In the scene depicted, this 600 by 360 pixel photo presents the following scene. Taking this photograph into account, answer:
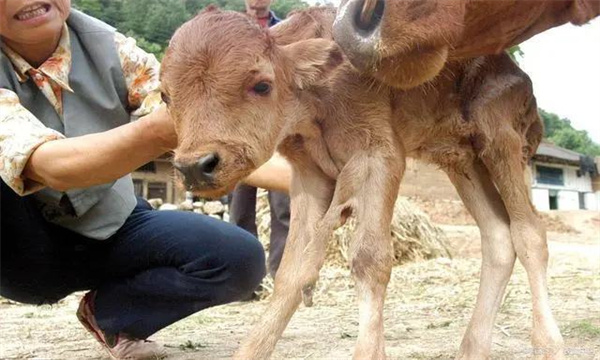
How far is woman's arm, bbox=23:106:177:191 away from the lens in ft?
8.82

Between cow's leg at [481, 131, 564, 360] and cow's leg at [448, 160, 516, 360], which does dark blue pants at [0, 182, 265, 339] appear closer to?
cow's leg at [448, 160, 516, 360]

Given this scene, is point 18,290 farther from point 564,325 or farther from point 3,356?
point 564,325

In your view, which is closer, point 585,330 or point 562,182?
point 585,330

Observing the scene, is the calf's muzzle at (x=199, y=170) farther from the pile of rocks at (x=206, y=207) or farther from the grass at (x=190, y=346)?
the pile of rocks at (x=206, y=207)

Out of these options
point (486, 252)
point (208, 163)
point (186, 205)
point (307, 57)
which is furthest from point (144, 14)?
point (186, 205)

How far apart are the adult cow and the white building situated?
2985 cm

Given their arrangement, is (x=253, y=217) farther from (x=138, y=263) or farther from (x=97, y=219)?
(x=97, y=219)

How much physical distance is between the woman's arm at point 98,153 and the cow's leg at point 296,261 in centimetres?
58

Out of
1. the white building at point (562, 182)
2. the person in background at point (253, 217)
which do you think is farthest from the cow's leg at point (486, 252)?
the white building at point (562, 182)

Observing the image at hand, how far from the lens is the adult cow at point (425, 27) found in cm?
217

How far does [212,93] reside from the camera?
2301 mm

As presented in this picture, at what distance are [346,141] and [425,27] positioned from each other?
728 mm

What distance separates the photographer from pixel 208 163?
2211 millimetres

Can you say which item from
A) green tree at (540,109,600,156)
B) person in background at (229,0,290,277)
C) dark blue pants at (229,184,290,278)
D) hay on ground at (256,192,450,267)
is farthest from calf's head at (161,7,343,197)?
green tree at (540,109,600,156)
